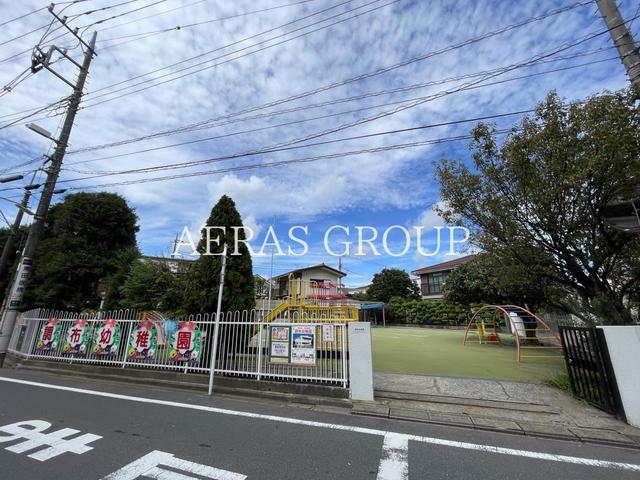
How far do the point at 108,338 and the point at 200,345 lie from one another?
2844mm

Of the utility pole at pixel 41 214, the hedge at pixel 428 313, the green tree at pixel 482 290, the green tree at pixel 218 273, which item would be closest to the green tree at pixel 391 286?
the hedge at pixel 428 313

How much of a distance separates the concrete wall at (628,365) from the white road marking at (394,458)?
3.28 meters

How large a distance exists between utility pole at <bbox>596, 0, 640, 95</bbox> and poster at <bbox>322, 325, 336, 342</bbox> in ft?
20.1

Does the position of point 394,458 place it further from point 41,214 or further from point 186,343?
point 41,214

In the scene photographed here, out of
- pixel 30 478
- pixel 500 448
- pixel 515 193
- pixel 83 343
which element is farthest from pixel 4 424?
pixel 515 193

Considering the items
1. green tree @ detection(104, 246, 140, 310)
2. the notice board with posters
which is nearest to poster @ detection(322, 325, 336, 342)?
the notice board with posters

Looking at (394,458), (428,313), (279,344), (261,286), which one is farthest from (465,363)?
(261,286)

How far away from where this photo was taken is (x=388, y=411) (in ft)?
16.0

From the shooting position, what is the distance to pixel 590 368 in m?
5.04

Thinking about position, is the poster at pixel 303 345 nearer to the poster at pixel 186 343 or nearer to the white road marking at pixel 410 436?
the white road marking at pixel 410 436

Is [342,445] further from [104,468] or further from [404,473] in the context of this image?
[104,468]

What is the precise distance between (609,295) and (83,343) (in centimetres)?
1218

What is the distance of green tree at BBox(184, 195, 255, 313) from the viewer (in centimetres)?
753

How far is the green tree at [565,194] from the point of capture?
5262mm
